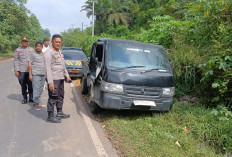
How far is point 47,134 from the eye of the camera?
166 inches

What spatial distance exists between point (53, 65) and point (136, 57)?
196 centimetres

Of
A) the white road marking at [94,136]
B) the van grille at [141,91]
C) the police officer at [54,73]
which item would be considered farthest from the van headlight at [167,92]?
the police officer at [54,73]

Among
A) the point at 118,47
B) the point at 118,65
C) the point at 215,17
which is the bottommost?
the point at 118,65

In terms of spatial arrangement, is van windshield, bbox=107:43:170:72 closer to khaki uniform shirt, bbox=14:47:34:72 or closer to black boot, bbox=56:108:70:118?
black boot, bbox=56:108:70:118

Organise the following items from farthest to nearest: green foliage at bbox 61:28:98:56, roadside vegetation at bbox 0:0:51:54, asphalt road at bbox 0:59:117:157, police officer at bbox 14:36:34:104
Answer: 1. roadside vegetation at bbox 0:0:51:54
2. green foliage at bbox 61:28:98:56
3. police officer at bbox 14:36:34:104
4. asphalt road at bbox 0:59:117:157

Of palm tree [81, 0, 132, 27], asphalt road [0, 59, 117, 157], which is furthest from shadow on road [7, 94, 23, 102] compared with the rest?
palm tree [81, 0, 132, 27]

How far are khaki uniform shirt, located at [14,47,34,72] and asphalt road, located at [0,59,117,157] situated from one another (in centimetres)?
107

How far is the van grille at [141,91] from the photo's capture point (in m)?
4.64

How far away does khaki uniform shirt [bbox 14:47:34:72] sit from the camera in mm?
6199

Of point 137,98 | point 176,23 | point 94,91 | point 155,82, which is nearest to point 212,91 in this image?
point 155,82

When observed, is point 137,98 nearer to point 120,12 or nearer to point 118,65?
point 118,65

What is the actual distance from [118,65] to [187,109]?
2.04 meters

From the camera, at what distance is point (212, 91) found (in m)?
5.39

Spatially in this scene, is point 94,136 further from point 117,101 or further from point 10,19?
point 10,19
